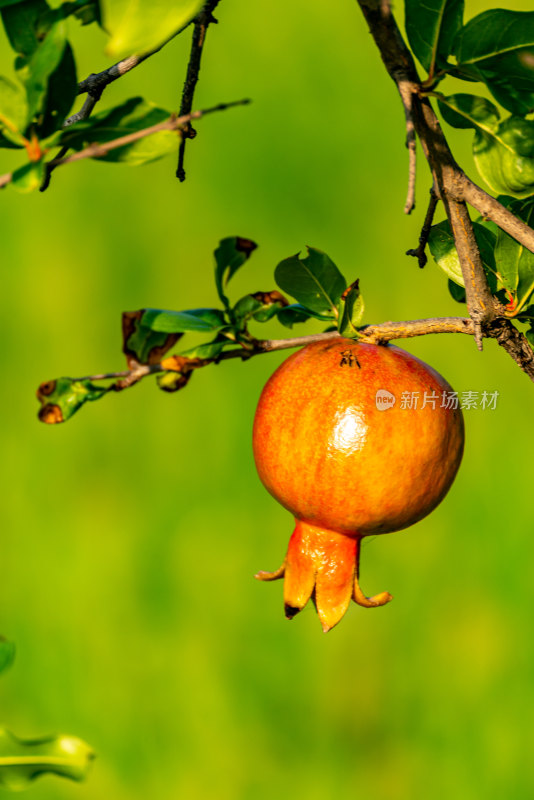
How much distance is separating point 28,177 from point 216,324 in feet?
0.65

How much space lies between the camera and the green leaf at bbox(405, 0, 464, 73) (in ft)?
1.61

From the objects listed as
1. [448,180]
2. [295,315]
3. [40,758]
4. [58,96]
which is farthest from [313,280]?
[40,758]

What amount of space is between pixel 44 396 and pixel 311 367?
18 cm

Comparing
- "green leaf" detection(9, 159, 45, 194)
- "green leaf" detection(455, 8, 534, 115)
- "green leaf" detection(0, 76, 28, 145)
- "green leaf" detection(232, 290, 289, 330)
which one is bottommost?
"green leaf" detection(232, 290, 289, 330)

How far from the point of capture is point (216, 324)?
0.60 metres

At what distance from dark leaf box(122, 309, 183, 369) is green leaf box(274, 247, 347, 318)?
89mm

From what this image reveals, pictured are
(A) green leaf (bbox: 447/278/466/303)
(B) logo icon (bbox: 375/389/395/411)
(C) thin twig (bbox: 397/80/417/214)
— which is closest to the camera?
(C) thin twig (bbox: 397/80/417/214)

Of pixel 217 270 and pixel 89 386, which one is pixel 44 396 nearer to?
pixel 89 386

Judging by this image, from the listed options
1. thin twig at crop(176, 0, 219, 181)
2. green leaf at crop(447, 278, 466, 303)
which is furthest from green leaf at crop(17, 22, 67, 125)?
green leaf at crop(447, 278, 466, 303)

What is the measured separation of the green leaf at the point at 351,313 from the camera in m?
0.60

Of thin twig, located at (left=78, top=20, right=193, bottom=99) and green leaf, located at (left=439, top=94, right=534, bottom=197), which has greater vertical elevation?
thin twig, located at (left=78, top=20, right=193, bottom=99)

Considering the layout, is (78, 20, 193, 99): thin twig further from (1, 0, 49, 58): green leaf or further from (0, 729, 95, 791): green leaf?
(0, 729, 95, 791): green leaf

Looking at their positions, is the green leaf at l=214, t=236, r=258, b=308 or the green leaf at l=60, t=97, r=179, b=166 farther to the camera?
the green leaf at l=214, t=236, r=258, b=308

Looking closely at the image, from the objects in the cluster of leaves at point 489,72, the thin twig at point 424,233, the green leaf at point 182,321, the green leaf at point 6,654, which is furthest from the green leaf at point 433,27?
the green leaf at point 6,654
